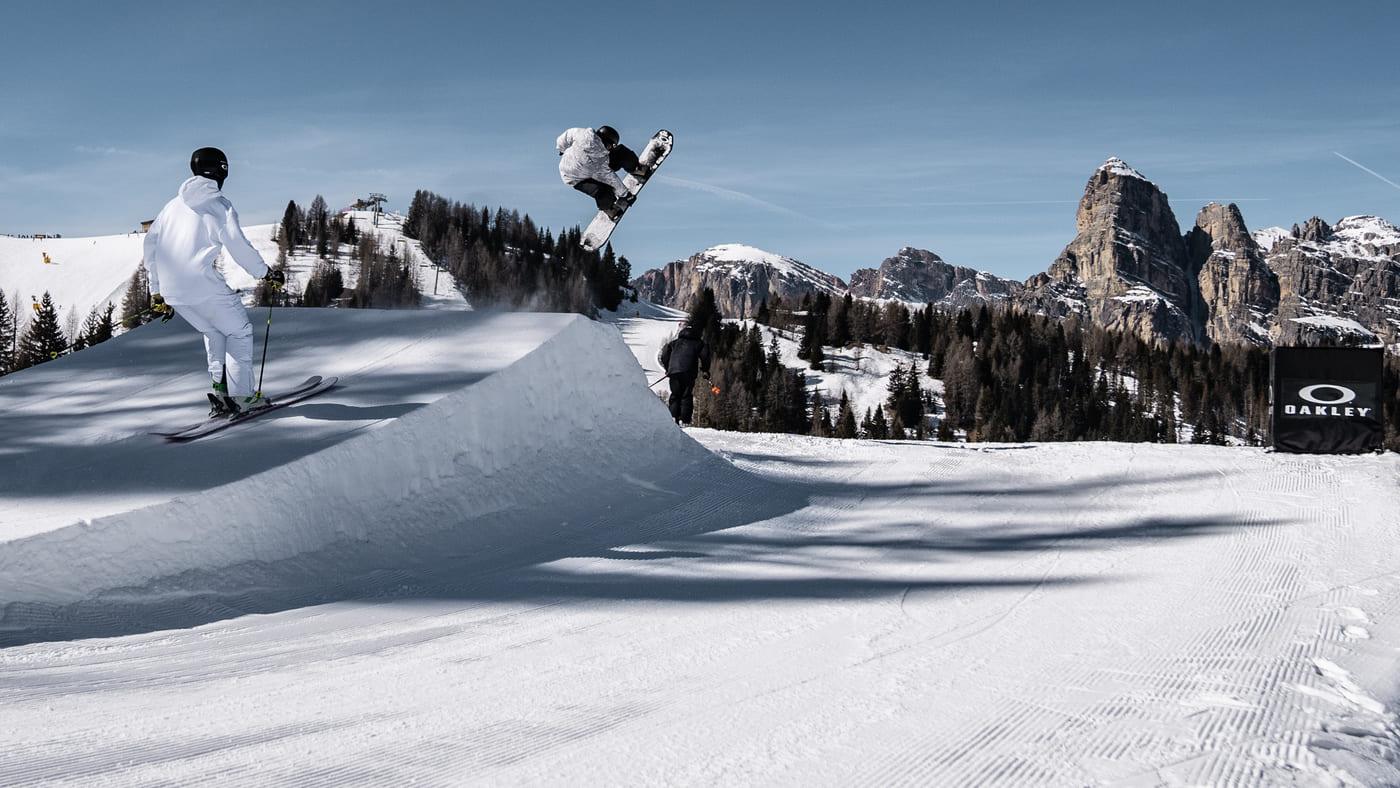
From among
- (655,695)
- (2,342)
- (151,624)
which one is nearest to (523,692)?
(655,695)

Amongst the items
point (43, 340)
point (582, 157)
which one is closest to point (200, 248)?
point (582, 157)

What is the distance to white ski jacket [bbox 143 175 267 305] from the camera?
21.3ft

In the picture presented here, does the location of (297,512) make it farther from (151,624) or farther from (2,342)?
(2,342)

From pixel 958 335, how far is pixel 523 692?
411 ft

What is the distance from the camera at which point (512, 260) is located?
13812 cm

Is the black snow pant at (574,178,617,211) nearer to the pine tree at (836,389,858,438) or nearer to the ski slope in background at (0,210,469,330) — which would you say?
the pine tree at (836,389,858,438)

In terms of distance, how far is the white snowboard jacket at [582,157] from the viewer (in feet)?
32.8

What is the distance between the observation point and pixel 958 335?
12244 cm

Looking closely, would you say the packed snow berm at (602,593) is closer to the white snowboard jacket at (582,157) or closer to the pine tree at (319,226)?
the white snowboard jacket at (582,157)

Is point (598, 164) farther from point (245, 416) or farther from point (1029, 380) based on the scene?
point (1029, 380)

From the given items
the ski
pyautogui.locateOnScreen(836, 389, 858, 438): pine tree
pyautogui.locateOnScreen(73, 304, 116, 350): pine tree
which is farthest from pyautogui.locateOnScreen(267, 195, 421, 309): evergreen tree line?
the ski

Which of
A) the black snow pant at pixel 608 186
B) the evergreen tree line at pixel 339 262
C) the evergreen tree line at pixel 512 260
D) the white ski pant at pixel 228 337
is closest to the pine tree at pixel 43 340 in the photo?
the evergreen tree line at pixel 339 262

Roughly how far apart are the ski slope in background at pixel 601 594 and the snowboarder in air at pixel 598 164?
72.3 inches

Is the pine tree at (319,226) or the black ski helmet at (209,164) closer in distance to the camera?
the black ski helmet at (209,164)
